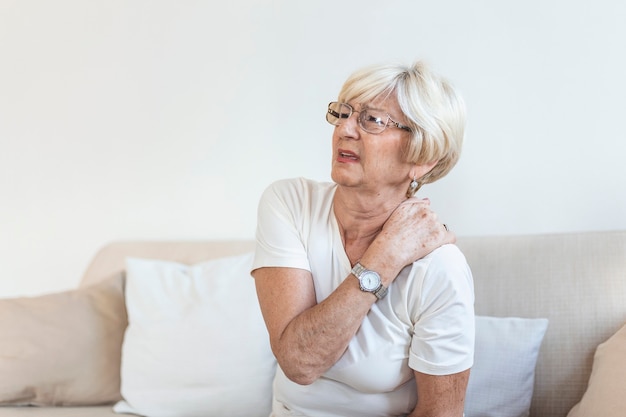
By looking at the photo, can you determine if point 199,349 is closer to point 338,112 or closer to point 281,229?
point 281,229

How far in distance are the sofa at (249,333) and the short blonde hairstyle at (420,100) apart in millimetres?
500

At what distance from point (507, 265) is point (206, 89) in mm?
1212

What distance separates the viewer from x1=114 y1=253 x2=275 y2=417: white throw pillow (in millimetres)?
2166

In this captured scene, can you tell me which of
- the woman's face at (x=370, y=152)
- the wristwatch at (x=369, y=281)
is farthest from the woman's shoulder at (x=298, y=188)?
the wristwatch at (x=369, y=281)

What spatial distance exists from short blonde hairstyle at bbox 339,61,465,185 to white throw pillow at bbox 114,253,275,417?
29.7 inches

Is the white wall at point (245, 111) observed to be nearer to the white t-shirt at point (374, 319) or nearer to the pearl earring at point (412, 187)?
the pearl earring at point (412, 187)

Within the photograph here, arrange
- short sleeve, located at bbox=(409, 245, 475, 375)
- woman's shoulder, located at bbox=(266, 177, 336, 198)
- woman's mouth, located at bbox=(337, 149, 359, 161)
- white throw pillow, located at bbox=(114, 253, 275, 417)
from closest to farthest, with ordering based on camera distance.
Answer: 1. short sleeve, located at bbox=(409, 245, 475, 375)
2. woman's mouth, located at bbox=(337, 149, 359, 161)
3. woman's shoulder, located at bbox=(266, 177, 336, 198)
4. white throw pillow, located at bbox=(114, 253, 275, 417)

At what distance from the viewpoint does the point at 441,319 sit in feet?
5.31

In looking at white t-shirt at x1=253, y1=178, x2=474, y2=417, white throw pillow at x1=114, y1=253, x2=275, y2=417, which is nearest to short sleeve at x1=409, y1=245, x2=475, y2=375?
white t-shirt at x1=253, y1=178, x2=474, y2=417

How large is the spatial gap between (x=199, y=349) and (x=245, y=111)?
2.78 ft

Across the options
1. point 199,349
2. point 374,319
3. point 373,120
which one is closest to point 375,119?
point 373,120

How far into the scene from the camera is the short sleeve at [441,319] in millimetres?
1606

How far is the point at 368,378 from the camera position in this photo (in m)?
1.67

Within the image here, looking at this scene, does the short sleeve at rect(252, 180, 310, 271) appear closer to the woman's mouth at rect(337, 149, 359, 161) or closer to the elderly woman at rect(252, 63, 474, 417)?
the elderly woman at rect(252, 63, 474, 417)
